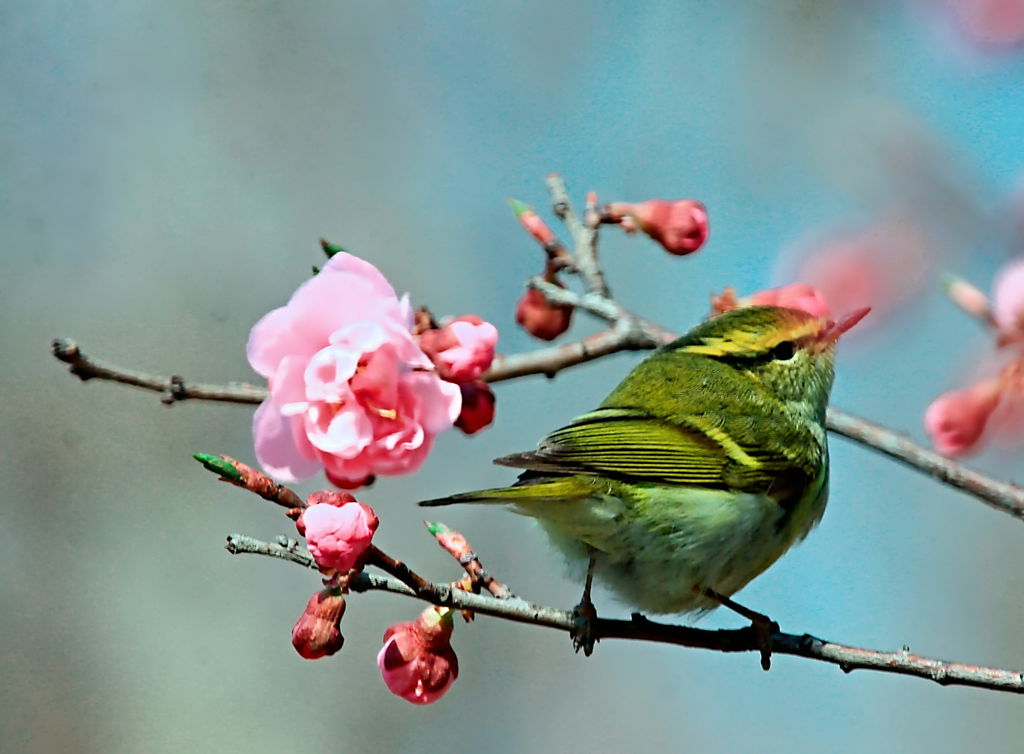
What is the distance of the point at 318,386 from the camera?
2000 mm

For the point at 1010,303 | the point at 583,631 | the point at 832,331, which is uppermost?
the point at 832,331

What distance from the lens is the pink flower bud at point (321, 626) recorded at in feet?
6.52

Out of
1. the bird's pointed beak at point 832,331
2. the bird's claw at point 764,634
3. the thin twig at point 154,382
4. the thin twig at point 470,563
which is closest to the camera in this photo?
the thin twig at point 154,382

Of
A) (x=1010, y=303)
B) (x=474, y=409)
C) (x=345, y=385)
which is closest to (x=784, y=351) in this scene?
(x=1010, y=303)

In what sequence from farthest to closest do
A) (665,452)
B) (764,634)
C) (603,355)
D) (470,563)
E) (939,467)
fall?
(665,452) < (603,355) < (764,634) < (939,467) < (470,563)

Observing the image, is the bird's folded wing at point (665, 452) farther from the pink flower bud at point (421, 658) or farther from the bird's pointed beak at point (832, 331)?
the pink flower bud at point (421, 658)

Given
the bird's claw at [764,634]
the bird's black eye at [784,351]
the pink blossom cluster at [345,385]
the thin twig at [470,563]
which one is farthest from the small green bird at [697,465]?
the pink blossom cluster at [345,385]

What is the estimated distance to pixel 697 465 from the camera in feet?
9.87

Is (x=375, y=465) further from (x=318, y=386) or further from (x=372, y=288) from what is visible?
(x=372, y=288)

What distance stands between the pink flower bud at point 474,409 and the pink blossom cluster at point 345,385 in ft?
0.32

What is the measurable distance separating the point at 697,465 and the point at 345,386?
130 cm

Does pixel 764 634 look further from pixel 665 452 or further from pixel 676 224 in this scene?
pixel 676 224

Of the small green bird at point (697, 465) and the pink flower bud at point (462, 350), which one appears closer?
the pink flower bud at point (462, 350)

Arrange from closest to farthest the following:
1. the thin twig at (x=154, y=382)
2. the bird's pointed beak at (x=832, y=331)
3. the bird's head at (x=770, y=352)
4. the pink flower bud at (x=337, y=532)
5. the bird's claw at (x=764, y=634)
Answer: the pink flower bud at (x=337, y=532) → the thin twig at (x=154, y=382) → the bird's claw at (x=764, y=634) → the bird's pointed beak at (x=832, y=331) → the bird's head at (x=770, y=352)
